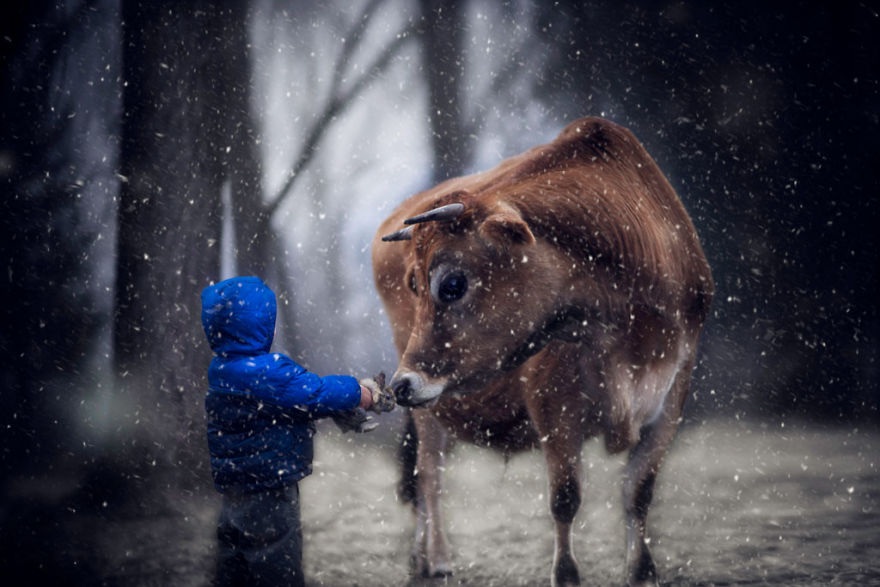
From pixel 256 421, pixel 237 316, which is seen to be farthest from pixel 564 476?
pixel 237 316

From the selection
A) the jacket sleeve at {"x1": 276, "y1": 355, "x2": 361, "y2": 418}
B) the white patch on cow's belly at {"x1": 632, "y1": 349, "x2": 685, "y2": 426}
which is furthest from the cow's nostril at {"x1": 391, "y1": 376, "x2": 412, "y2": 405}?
the white patch on cow's belly at {"x1": 632, "y1": 349, "x2": 685, "y2": 426}

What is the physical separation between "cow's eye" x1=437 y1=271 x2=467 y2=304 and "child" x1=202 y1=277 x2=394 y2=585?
49cm

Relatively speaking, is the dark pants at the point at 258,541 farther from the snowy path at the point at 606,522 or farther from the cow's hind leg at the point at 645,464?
the cow's hind leg at the point at 645,464

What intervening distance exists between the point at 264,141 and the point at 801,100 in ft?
11.5

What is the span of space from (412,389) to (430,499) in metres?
1.11

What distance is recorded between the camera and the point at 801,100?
419 cm

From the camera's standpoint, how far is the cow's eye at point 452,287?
2205 mm

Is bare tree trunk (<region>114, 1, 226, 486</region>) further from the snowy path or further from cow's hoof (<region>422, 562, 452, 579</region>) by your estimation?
cow's hoof (<region>422, 562, 452, 579</region>)

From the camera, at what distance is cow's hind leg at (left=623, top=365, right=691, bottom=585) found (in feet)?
8.59

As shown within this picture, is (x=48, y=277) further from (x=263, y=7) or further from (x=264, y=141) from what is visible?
(x=263, y=7)

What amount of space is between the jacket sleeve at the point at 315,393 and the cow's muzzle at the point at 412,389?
0.23 meters

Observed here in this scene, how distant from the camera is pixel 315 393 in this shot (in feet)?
5.82

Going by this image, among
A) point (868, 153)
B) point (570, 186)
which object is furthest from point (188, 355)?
point (868, 153)

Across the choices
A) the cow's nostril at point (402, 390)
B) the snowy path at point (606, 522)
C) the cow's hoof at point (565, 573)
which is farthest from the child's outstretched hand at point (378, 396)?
the cow's hoof at point (565, 573)
